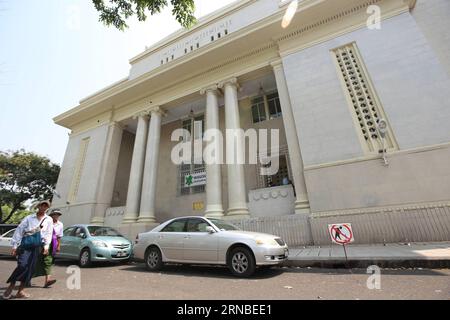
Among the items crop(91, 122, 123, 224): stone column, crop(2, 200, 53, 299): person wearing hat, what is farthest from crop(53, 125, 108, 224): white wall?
crop(2, 200, 53, 299): person wearing hat

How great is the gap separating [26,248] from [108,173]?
1218 cm

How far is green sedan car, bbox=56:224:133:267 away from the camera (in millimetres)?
7125

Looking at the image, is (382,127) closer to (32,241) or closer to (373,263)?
(373,263)

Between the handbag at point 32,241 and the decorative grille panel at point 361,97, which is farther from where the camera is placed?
the decorative grille panel at point 361,97

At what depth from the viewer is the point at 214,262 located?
5.36 metres

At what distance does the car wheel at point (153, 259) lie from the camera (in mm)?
6102

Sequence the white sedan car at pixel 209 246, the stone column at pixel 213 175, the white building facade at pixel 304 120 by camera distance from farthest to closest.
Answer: the stone column at pixel 213 175 < the white building facade at pixel 304 120 < the white sedan car at pixel 209 246

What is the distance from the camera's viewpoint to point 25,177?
69.1ft

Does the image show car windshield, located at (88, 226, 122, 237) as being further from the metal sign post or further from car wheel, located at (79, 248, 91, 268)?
the metal sign post

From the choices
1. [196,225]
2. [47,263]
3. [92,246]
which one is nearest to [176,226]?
[196,225]

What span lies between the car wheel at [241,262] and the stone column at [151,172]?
8.47 metres

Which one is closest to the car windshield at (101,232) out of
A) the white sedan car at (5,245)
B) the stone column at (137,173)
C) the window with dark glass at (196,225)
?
the window with dark glass at (196,225)

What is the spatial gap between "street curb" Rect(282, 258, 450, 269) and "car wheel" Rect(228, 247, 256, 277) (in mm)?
1669

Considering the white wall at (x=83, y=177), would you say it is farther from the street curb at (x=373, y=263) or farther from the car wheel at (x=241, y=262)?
the street curb at (x=373, y=263)
